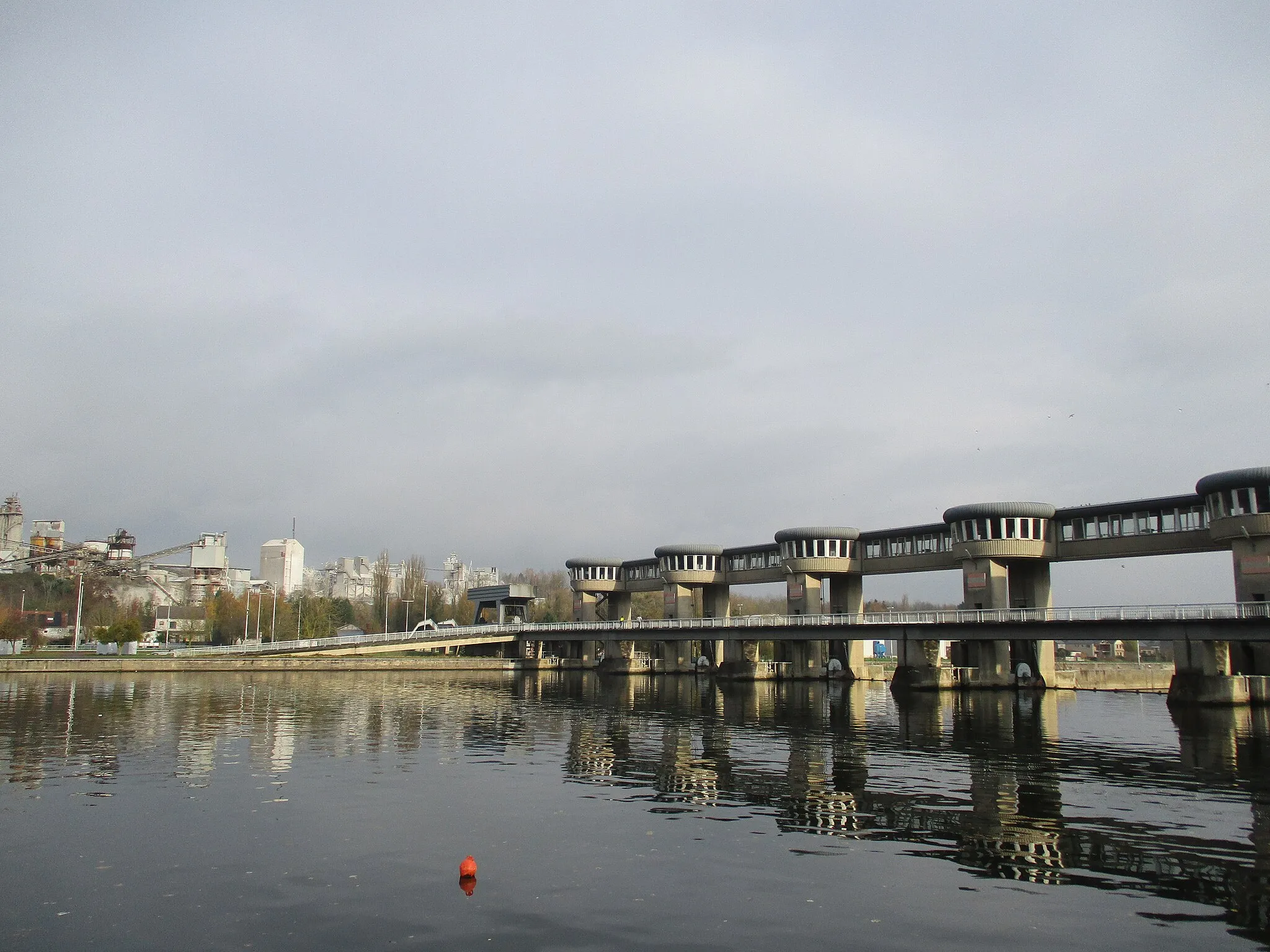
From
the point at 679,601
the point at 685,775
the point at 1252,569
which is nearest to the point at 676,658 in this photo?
the point at 679,601

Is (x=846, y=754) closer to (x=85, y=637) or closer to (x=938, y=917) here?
(x=938, y=917)

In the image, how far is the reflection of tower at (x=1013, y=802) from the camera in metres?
22.2

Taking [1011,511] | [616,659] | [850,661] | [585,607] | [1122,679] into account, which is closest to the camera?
[1011,511]

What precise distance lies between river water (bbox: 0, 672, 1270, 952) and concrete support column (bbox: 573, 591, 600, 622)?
330ft

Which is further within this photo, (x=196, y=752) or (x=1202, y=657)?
(x=1202, y=657)

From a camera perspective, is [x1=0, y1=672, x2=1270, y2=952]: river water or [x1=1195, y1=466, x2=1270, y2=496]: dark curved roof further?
[x1=1195, y1=466, x2=1270, y2=496]: dark curved roof

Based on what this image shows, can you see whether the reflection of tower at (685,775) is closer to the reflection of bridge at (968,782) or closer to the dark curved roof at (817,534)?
the reflection of bridge at (968,782)

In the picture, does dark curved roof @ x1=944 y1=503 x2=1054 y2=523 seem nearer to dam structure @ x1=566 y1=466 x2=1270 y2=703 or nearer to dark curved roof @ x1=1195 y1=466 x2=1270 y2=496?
dam structure @ x1=566 y1=466 x2=1270 y2=703

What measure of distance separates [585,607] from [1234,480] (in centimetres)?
9964

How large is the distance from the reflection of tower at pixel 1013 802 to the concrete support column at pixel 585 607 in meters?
97.1

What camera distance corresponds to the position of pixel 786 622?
325 ft

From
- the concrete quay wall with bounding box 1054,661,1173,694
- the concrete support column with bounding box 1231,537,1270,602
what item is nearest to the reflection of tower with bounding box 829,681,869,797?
the concrete support column with bounding box 1231,537,1270,602

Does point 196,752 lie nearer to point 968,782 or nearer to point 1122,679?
point 968,782

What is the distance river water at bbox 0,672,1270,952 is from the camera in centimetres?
1716
